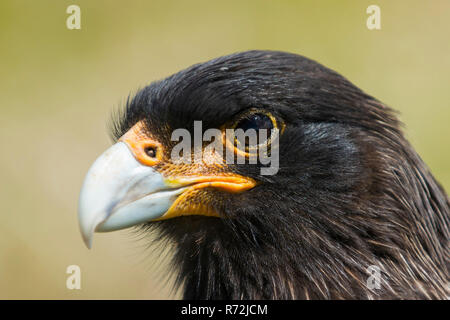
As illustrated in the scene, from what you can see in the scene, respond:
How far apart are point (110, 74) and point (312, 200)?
6.56 metres

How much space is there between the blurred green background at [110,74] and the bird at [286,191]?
14.6 ft

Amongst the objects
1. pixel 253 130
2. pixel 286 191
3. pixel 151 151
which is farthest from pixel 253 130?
pixel 151 151

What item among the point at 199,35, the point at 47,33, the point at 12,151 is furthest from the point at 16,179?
the point at 199,35

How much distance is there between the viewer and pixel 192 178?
A: 329 cm

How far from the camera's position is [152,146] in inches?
132

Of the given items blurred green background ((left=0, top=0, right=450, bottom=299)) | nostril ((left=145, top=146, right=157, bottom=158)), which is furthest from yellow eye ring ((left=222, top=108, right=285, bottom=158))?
blurred green background ((left=0, top=0, right=450, bottom=299))

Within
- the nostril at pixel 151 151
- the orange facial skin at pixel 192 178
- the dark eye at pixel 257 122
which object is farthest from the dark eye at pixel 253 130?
the nostril at pixel 151 151

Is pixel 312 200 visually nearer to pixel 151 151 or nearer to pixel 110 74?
pixel 151 151

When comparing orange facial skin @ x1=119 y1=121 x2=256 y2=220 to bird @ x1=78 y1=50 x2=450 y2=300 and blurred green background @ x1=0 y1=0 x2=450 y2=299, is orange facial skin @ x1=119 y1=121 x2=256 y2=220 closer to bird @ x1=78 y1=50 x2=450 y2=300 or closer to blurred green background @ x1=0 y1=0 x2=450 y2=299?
bird @ x1=78 y1=50 x2=450 y2=300

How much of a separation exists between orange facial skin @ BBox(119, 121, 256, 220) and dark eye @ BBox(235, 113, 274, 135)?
0.66 feet

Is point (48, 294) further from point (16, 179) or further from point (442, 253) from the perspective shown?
point (442, 253)

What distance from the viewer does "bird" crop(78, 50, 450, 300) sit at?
3164mm

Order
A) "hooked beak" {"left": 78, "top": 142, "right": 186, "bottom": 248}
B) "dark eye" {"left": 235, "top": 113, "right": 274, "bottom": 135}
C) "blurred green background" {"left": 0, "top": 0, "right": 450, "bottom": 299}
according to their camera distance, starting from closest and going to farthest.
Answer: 1. "hooked beak" {"left": 78, "top": 142, "right": 186, "bottom": 248}
2. "dark eye" {"left": 235, "top": 113, "right": 274, "bottom": 135}
3. "blurred green background" {"left": 0, "top": 0, "right": 450, "bottom": 299}

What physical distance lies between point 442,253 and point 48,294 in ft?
17.0
